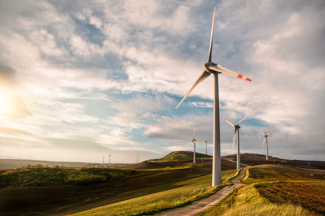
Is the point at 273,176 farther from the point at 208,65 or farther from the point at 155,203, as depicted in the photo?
the point at 155,203

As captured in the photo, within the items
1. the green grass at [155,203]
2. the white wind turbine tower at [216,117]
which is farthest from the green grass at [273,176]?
the green grass at [155,203]

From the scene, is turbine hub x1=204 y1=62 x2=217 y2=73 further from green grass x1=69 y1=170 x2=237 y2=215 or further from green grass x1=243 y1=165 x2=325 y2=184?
green grass x1=243 y1=165 x2=325 y2=184

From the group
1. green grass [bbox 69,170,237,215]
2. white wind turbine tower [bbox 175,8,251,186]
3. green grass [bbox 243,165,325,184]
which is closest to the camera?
green grass [bbox 69,170,237,215]

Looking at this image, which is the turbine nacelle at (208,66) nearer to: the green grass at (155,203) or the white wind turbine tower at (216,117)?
the white wind turbine tower at (216,117)

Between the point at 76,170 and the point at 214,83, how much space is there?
82.1 m

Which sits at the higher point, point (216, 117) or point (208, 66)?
point (208, 66)

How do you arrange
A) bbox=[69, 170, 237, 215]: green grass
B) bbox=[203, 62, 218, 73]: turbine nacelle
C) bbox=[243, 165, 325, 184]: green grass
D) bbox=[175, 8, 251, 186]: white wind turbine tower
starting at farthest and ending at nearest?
bbox=[243, 165, 325, 184]: green grass, bbox=[203, 62, 218, 73]: turbine nacelle, bbox=[175, 8, 251, 186]: white wind turbine tower, bbox=[69, 170, 237, 215]: green grass

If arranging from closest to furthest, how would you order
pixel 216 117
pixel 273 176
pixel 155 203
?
pixel 155 203
pixel 216 117
pixel 273 176

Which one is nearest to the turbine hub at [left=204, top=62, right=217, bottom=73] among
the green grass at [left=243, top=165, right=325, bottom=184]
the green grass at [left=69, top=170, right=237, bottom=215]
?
the green grass at [left=69, top=170, right=237, bottom=215]

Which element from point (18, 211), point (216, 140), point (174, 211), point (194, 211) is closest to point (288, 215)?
point (194, 211)

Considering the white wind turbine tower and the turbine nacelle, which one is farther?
the turbine nacelle

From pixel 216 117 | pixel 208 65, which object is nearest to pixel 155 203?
pixel 216 117

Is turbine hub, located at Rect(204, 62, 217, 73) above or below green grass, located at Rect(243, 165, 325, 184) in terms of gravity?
above

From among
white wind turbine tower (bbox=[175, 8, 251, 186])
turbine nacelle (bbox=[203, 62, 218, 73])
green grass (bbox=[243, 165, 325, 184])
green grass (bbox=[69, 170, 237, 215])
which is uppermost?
turbine nacelle (bbox=[203, 62, 218, 73])
